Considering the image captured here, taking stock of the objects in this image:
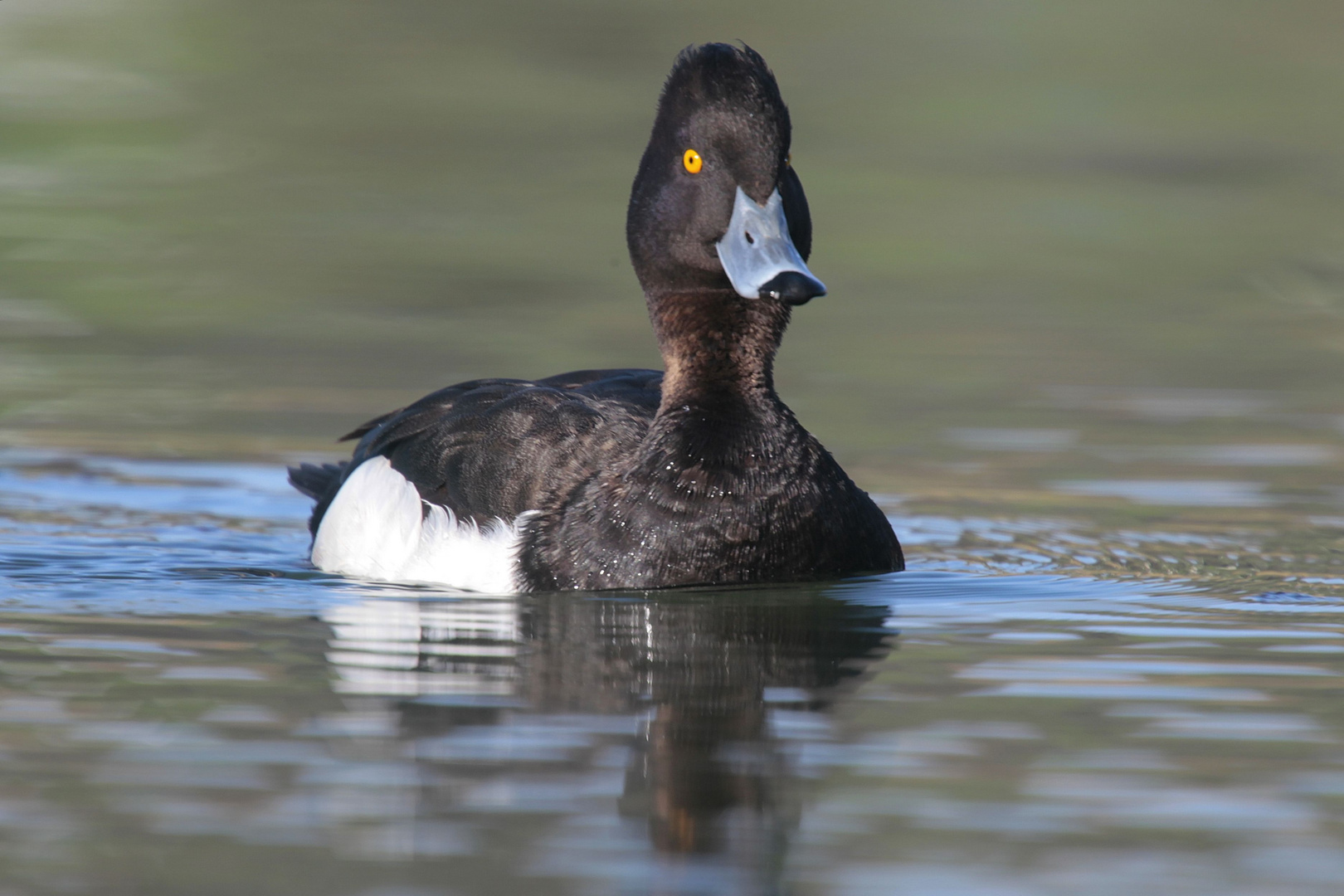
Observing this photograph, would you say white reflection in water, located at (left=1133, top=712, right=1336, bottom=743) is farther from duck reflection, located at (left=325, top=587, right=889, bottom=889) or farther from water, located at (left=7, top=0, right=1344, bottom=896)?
duck reflection, located at (left=325, top=587, right=889, bottom=889)

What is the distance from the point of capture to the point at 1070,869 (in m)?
3.78

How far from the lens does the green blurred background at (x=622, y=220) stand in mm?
9852

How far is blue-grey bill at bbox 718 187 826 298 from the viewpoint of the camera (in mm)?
6301

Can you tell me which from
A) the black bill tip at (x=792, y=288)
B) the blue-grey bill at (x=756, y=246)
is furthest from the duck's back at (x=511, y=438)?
the black bill tip at (x=792, y=288)

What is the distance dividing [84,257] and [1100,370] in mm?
6885

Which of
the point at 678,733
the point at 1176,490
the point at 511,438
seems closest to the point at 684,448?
the point at 511,438

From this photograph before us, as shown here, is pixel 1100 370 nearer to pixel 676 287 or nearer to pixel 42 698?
pixel 676 287

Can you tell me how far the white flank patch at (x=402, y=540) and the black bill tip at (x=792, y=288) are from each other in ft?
3.88

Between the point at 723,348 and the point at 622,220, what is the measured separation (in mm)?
8266

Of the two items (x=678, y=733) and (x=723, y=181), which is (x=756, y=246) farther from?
(x=678, y=733)

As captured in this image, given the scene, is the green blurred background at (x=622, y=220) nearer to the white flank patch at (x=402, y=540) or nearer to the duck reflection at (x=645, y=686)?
the white flank patch at (x=402, y=540)

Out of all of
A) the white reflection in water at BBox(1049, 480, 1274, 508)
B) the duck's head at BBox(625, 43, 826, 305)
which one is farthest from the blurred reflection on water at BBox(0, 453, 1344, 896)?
the duck's head at BBox(625, 43, 826, 305)

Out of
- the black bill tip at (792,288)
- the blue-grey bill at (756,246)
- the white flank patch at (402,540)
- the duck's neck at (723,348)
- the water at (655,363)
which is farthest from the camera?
the duck's neck at (723,348)

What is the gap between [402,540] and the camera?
22.9 ft
